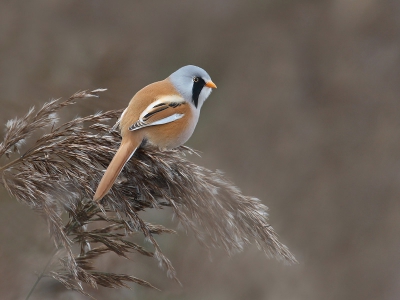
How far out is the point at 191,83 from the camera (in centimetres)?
275

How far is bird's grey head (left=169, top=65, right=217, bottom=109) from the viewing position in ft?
8.93

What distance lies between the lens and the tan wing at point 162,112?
2.39 metres

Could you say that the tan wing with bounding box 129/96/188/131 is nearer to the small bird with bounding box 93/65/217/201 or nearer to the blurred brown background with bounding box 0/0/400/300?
the small bird with bounding box 93/65/217/201

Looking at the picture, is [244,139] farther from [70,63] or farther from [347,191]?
[70,63]

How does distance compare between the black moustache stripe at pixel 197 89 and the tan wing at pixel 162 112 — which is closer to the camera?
the tan wing at pixel 162 112

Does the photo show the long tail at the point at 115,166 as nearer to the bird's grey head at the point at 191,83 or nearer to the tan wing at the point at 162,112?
the tan wing at the point at 162,112

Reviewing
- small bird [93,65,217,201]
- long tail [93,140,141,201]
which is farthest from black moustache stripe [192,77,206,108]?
long tail [93,140,141,201]

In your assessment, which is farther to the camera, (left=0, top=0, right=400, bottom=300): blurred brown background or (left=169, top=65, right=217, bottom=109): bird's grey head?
(left=169, top=65, right=217, bottom=109): bird's grey head

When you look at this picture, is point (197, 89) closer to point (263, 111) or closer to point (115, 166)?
point (115, 166)

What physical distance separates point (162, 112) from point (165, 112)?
0.02 meters

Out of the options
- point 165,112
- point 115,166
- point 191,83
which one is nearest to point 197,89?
point 191,83

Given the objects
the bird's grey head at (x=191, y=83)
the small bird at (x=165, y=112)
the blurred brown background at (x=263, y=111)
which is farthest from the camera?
the bird's grey head at (x=191, y=83)

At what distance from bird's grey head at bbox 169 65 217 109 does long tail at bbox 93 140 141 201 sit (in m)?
0.59

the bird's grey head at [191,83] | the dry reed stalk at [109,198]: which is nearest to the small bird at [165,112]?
the bird's grey head at [191,83]
